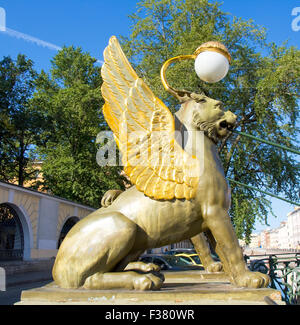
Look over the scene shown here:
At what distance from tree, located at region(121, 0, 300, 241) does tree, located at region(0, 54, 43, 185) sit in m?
7.30

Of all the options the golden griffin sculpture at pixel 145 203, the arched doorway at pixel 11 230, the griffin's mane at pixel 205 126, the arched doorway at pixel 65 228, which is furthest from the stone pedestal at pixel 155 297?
the arched doorway at pixel 65 228

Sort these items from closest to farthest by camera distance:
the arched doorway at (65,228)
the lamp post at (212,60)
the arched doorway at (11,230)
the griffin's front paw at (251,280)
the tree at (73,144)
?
the griffin's front paw at (251,280), the lamp post at (212,60), the arched doorway at (11,230), the arched doorway at (65,228), the tree at (73,144)

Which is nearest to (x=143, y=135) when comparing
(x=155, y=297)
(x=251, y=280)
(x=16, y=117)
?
(x=155, y=297)

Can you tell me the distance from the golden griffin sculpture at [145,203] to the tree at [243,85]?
1145 cm

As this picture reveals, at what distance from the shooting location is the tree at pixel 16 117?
1908 centimetres

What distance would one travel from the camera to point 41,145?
20438mm

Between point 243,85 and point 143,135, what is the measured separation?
13.1 meters

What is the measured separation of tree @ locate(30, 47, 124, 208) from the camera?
1861 cm

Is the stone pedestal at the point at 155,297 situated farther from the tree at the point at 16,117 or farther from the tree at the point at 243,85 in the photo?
the tree at the point at 16,117

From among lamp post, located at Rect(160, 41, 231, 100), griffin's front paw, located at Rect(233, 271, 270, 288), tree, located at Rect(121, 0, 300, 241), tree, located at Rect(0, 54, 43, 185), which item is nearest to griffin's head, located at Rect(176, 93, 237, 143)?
lamp post, located at Rect(160, 41, 231, 100)

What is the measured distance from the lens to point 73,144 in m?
20.5

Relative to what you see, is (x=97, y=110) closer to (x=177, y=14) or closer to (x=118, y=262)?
(x=177, y=14)

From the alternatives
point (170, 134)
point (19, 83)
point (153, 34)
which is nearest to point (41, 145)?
point (19, 83)

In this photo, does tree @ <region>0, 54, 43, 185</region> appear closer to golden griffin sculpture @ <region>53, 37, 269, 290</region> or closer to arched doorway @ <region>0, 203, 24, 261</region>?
arched doorway @ <region>0, 203, 24, 261</region>
